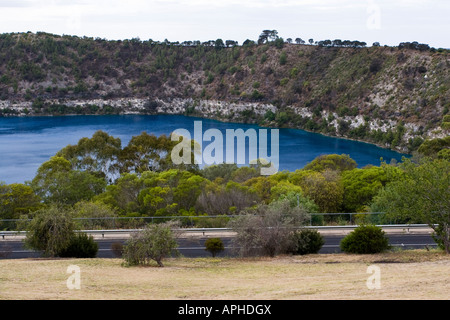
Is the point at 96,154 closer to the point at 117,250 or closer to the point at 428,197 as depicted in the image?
the point at 117,250

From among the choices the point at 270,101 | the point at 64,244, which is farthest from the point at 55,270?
the point at 270,101

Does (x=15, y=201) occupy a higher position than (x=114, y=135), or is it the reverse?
(x=114, y=135)

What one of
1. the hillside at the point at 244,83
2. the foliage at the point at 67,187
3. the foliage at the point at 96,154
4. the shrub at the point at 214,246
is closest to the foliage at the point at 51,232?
the shrub at the point at 214,246

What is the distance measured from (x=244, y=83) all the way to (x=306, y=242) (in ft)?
341

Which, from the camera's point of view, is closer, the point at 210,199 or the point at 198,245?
the point at 198,245

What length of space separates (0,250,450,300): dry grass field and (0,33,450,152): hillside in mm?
58437

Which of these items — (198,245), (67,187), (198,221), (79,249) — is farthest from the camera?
(67,187)

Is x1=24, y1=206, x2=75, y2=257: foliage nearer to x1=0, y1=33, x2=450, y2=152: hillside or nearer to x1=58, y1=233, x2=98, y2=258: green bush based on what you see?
x1=58, y1=233, x2=98, y2=258: green bush

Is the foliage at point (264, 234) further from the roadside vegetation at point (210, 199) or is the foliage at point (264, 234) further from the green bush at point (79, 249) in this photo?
the green bush at point (79, 249)

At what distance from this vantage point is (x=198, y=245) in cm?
2566

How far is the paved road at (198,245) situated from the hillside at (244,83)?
49.9 meters

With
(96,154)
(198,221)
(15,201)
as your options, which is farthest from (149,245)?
(96,154)

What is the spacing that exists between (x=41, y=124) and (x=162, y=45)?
163ft
